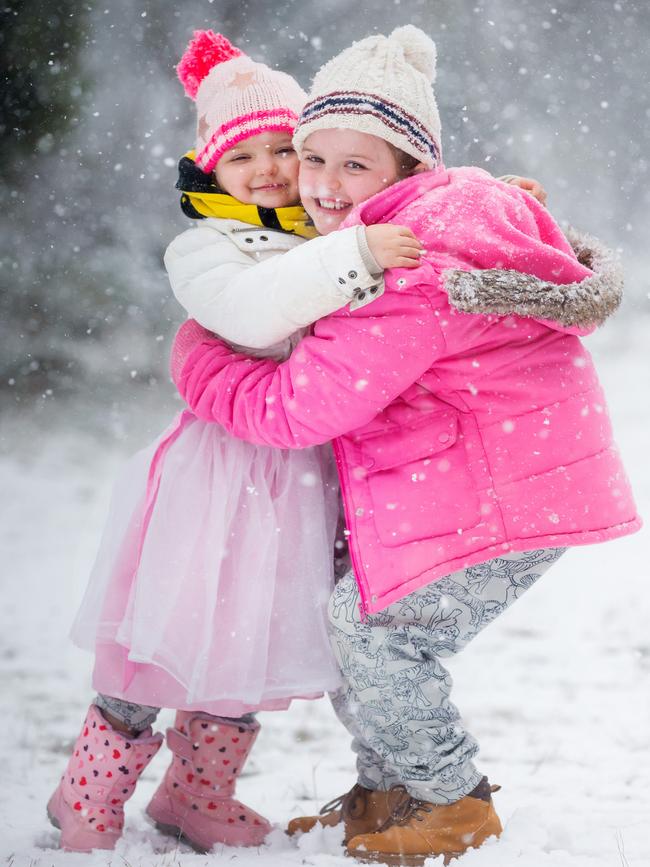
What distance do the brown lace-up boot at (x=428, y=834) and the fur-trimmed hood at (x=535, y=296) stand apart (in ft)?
3.09

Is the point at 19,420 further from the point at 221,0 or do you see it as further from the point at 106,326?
the point at 221,0

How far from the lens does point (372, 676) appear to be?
1.77m

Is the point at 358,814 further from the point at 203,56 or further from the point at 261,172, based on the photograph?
the point at 203,56

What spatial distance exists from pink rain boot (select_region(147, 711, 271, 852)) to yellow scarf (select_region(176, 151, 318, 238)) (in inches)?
41.9

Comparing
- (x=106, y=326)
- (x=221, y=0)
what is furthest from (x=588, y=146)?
(x=106, y=326)

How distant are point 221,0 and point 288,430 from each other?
14.3ft

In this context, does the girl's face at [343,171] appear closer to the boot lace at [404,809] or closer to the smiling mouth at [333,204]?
the smiling mouth at [333,204]

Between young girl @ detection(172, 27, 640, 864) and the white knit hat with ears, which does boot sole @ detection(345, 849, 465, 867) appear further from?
the white knit hat with ears

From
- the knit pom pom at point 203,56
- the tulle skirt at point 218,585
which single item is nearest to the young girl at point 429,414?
the tulle skirt at point 218,585

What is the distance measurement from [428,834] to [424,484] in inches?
26.3

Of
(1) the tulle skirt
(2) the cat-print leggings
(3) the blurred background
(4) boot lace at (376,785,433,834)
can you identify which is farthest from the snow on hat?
(3) the blurred background

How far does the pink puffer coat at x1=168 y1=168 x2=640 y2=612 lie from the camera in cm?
163

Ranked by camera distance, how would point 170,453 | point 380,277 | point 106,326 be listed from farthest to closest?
point 106,326
point 170,453
point 380,277

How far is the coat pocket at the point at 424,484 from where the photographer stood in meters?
1.69
